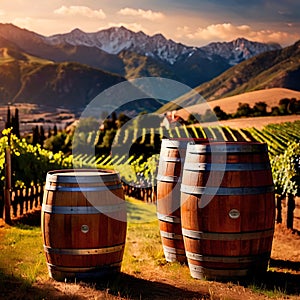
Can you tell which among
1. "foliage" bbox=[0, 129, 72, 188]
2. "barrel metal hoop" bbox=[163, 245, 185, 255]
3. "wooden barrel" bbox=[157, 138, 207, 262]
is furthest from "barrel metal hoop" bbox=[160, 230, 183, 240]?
"foliage" bbox=[0, 129, 72, 188]

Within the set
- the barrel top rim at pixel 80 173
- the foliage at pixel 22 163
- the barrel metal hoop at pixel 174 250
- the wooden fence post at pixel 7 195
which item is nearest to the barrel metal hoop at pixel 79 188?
the barrel top rim at pixel 80 173

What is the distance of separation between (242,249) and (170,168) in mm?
1445

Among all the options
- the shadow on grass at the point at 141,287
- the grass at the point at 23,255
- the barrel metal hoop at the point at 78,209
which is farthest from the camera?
the grass at the point at 23,255

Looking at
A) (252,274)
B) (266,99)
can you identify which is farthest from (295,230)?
(266,99)

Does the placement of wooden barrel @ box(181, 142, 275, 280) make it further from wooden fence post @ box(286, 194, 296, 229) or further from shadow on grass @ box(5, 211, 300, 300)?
wooden fence post @ box(286, 194, 296, 229)

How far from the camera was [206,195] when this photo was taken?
244 inches

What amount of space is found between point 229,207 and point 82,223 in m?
1.63

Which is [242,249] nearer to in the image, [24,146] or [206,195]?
[206,195]

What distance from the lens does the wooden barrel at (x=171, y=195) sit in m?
7.02

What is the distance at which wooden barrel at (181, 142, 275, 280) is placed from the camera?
6.14 m

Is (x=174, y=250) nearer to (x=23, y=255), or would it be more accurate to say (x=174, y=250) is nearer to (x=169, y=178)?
(x=169, y=178)

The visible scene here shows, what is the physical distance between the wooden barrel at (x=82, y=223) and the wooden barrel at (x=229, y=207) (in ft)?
2.84

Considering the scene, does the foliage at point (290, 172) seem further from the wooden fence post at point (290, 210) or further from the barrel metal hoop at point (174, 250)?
the barrel metal hoop at point (174, 250)

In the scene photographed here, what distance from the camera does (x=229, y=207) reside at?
6.13 meters
